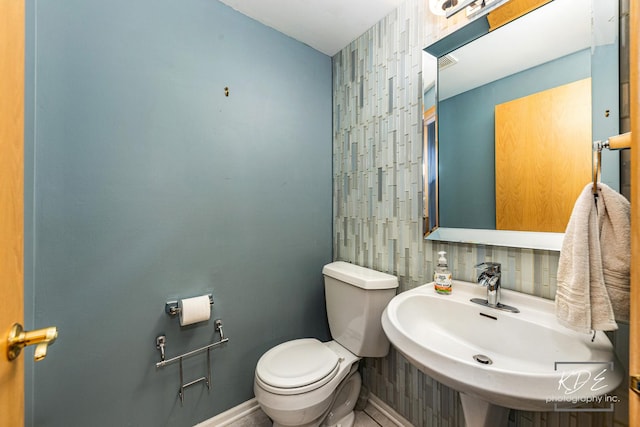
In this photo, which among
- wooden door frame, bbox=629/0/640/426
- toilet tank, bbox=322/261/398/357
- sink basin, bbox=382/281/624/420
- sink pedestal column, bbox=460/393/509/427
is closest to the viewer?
wooden door frame, bbox=629/0/640/426

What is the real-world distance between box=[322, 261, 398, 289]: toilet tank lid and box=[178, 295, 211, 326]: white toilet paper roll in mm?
664

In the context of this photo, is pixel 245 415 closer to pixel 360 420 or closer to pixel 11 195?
pixel 360 420

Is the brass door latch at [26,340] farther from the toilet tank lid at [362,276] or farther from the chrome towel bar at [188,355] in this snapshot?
the toilet tank lid at [362,276]

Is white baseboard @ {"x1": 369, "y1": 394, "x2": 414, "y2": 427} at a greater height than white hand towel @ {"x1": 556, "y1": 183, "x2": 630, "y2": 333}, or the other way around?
white hand towel @ {"x1": 556, "y1": 183, "x2": 630, "y2": 333}

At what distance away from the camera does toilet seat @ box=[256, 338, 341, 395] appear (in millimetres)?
1095

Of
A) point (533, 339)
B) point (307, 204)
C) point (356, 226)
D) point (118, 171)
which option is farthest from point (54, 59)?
point (533, 339)

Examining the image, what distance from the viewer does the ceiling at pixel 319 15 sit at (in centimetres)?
134

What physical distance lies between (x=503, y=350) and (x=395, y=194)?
0.81m

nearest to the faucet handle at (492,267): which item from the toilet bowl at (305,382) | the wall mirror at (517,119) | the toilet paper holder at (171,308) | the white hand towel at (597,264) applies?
the wall mirror at (517,119)

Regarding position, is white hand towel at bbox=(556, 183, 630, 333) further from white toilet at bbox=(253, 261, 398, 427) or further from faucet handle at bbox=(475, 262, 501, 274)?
white toilet at bbox=(253, 261, 398, 427)

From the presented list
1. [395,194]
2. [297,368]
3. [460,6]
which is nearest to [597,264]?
[395,194]

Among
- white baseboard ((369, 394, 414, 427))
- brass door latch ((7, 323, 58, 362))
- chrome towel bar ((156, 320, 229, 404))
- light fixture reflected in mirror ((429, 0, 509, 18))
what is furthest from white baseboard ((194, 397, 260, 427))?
light fixture reflected in mirror ((429, 0, 509, 18))

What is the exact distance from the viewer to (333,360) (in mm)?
1269

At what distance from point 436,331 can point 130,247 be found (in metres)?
1.36
